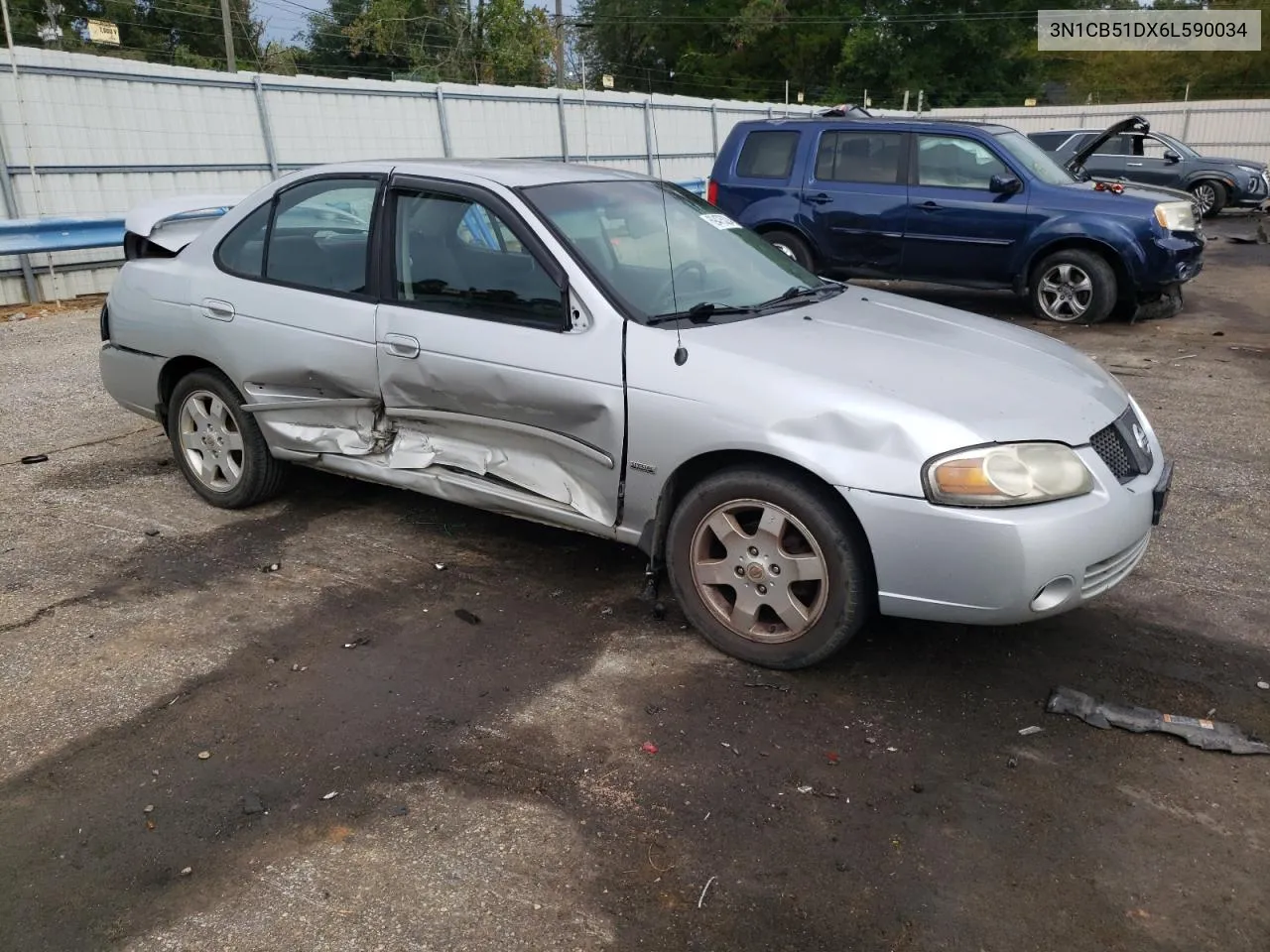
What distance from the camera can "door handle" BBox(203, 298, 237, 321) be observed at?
487 cm

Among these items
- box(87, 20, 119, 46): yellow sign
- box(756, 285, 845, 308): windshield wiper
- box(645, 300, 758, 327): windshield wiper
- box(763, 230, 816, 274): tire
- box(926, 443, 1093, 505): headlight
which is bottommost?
box(763, 230, 816, 274): tire

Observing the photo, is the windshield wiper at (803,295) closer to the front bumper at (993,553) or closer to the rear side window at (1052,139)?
the front bumper at (993,553)

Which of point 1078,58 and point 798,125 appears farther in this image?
point 1078,58

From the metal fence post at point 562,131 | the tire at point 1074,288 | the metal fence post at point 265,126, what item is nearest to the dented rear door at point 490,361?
the tire at point 1074,288

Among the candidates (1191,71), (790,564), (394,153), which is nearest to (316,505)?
(790,564)

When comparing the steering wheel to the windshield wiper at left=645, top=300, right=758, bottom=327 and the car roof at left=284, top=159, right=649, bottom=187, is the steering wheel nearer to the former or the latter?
the windshield wiper at left=645, top=300, right=758, bottom=327

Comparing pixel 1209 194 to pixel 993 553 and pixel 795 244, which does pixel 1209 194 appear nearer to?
pixel 795 244

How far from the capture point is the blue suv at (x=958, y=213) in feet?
31.5

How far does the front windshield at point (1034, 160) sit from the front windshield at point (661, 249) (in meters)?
6.05

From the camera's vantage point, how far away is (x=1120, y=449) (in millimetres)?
3652

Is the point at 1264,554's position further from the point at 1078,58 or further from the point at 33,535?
the point at 1078,58

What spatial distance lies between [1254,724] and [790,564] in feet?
5.13

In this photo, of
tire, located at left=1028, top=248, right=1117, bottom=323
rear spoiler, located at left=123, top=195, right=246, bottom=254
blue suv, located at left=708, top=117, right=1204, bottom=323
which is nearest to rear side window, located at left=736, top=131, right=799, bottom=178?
blue suv, located at left=708, top=117, right=1204, bottom=323

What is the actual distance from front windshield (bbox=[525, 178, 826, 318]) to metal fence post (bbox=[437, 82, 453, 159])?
12293 mm
